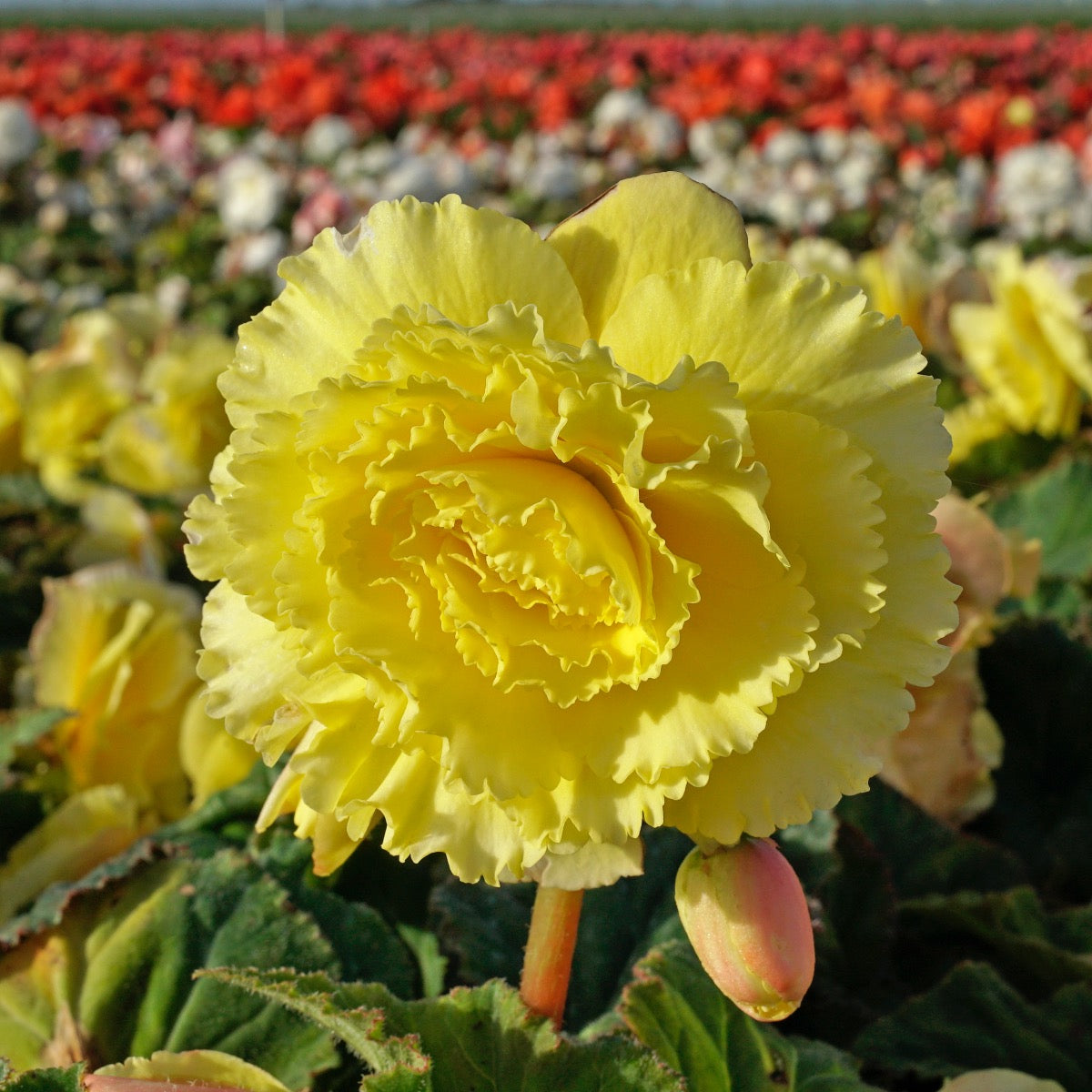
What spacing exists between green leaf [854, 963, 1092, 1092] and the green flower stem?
39cm

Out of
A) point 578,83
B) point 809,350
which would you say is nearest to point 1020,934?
point 809,350

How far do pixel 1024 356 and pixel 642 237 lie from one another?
1.30m

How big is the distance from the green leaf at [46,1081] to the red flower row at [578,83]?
4.58m

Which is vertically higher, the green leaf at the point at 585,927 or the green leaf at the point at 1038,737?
the green leaf at the point at 585,927

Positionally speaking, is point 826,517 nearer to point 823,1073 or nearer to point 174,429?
point 823,1073

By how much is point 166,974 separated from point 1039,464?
147 centimetres

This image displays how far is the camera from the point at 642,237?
0.59 meters

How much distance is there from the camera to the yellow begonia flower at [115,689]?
124 cm

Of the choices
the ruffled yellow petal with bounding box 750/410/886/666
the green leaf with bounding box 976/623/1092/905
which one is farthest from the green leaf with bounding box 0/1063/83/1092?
the green leaf with bounding box 976/623/1092/905

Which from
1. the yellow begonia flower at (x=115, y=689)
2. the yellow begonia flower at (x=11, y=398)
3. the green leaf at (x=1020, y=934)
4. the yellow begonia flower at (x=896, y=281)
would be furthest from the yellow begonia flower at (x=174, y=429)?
the green leaf at (x=1020, y=934)

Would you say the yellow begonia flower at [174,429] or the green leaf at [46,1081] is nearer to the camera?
the green leaf at [46,1081]

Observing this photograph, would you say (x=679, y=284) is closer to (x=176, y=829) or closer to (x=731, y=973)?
(x=731, y=973)

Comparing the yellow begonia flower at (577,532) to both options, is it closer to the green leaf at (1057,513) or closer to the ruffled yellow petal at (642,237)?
the ruffled yellow petal at (642,237)

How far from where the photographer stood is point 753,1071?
76 cm
